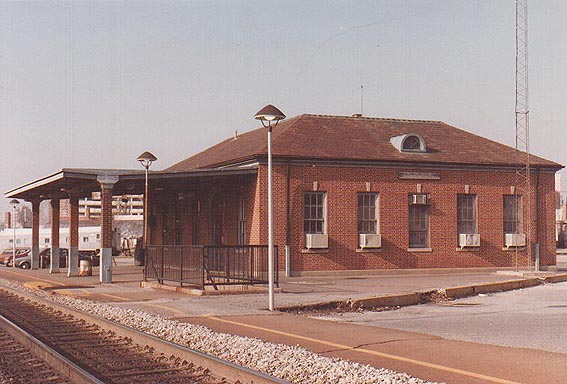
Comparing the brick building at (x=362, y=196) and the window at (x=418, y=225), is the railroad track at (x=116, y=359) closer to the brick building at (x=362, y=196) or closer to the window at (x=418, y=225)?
the brick building at (x=362, y=196)

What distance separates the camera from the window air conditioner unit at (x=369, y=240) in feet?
99.3

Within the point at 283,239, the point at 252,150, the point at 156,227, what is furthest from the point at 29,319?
the point at 156,227

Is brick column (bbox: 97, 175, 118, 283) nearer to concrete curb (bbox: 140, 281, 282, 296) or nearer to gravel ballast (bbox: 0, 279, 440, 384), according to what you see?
concrete curb (bbox: 140, 281, 282, 296)

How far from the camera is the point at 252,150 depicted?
3136 cm

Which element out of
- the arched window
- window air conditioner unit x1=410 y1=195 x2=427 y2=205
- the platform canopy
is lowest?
window air conditioner unit x1=410 y1=195 x2=427 y2=205

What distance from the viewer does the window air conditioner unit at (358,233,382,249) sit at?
99.3ft

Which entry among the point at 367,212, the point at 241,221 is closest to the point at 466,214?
the point at 367,212

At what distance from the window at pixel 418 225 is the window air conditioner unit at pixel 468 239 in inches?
58.9

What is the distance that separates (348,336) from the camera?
40.0 ft

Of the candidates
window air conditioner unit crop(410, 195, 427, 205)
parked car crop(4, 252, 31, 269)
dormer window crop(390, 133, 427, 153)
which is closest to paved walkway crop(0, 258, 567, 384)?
window air conditioner unit crop(410, 195, 427, 205)

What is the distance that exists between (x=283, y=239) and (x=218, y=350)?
18.5m

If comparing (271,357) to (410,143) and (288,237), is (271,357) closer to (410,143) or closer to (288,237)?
(288,237)

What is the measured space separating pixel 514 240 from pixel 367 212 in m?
6.97

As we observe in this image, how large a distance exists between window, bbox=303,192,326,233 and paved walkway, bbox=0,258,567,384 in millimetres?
5766
